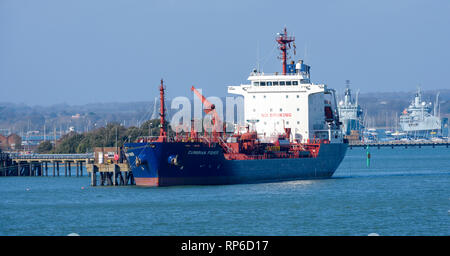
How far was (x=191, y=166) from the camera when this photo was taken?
4334 cm

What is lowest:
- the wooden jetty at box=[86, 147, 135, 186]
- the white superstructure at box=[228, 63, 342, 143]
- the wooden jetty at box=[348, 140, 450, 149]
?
the wooden jetty at box=[86, 147, 135, 186]

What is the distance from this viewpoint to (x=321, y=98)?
57875 mm

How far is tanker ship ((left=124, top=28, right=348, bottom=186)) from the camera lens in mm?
43094

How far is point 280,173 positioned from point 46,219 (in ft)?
69.9

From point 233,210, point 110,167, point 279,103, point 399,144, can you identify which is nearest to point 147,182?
point 110,167

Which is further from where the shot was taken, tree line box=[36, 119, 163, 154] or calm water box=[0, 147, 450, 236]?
tree line box=[36, 119, 163, 154]

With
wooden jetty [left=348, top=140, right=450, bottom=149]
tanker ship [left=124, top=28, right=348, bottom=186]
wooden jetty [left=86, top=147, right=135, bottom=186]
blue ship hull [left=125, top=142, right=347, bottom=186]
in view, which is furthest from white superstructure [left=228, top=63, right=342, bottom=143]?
wooden jetty [left=348, top=140, right=450, bottom=149]

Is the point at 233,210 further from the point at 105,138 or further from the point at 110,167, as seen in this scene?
the point at 105,138

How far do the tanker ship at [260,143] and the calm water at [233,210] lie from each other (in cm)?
114

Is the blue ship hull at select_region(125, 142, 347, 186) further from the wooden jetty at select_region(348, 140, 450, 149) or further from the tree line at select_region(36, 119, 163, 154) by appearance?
the wooden jetty at select_region(348, 140, 450, 149)

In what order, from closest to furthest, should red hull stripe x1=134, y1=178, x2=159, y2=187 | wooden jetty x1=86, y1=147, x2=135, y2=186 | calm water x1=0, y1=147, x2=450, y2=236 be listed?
1. calm water x1=0, y1=147, x2=450, y2=236
2. red hull stripe x1=134, y1=178, x2=159, y2=187
3. wooden jetty x1=86, y1=147, x2=135, y2=186

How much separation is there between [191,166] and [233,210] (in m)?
10.1

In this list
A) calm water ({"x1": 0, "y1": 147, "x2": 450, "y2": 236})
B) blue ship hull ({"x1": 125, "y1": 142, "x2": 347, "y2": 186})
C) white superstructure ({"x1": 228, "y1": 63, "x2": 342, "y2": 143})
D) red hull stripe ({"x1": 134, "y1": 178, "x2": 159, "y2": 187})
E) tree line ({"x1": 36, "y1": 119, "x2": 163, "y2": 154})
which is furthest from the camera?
tree line ({"x1": 36, "y1": 119, "x2": 163, "y2": 154})
